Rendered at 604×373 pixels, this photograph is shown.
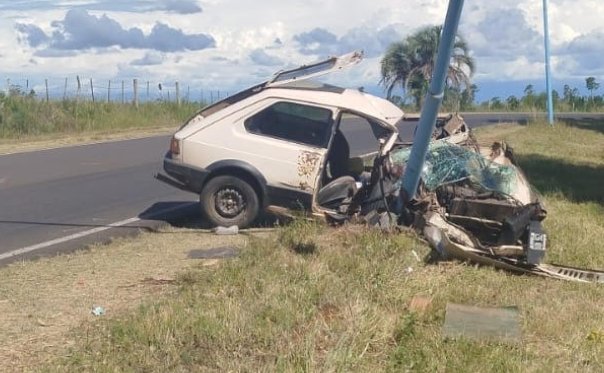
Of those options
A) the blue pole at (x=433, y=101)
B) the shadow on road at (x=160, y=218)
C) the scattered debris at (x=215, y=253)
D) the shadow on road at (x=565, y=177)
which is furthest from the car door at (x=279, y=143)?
the shadow on road at (x=565, y=177)

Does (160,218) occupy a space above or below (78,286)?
below

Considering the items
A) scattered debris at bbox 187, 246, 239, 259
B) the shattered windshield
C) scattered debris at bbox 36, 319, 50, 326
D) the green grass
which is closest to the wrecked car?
the shattered windshield

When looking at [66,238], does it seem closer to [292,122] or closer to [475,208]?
[292,122]

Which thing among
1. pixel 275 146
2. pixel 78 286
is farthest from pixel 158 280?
pixel 275 146

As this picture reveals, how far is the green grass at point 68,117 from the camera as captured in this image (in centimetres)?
2997

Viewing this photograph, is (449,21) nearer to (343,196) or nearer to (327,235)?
(327,235)

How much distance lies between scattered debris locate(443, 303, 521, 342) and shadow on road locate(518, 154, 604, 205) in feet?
23.1

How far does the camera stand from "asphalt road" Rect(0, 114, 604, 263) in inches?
417

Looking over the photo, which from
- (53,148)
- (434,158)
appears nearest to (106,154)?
(53,148)

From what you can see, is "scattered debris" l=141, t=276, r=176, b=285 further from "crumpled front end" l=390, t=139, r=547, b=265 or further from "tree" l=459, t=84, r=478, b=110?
"tree" l=459, t=84, r=478, b=110

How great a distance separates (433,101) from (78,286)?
3.34m

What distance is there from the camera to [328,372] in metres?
5.02

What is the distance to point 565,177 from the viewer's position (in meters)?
16.3

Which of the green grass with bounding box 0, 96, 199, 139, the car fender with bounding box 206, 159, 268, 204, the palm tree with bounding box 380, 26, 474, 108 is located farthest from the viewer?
the palm tree with bounding box 380, 26, 474, 108
